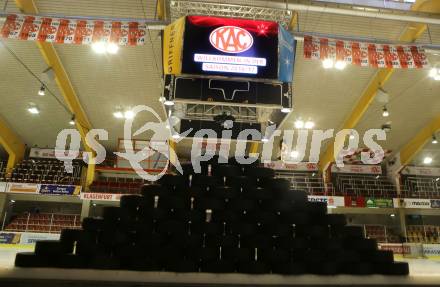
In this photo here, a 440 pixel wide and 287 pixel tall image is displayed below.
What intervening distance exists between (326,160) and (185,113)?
13054mm

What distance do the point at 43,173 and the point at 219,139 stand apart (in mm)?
13842

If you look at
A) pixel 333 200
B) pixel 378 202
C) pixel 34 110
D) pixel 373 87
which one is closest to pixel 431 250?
pixel 378 202

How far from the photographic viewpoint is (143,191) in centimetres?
627

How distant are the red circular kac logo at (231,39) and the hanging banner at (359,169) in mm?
16808

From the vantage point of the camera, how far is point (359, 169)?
2089cm

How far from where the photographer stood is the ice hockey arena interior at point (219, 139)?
520 centimetres

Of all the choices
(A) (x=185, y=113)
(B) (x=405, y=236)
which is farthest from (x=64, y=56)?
Result: (B) (x=405, y=236)

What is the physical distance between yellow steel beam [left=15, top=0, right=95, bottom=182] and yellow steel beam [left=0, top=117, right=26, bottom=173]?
13.2 ft

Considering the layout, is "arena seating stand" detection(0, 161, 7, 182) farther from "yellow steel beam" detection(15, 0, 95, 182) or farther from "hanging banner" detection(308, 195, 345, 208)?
"hanging banner" detection(308, 195, 345, 208)

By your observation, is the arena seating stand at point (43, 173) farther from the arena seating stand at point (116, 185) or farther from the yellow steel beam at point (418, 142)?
the yellow steel beam at point (418, 142)

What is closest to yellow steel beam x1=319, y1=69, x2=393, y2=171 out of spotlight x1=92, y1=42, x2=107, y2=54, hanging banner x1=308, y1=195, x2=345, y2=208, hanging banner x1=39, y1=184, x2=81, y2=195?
hanging banner x1=308, y1=195, x2=345, y2=208

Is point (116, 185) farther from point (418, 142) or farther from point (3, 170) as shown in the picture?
point (418, 142)

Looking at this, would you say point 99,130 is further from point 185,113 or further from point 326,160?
point 326,160

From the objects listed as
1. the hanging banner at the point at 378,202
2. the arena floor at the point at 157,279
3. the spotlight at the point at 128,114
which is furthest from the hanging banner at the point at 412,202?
the spotlight at the point at 128,114
